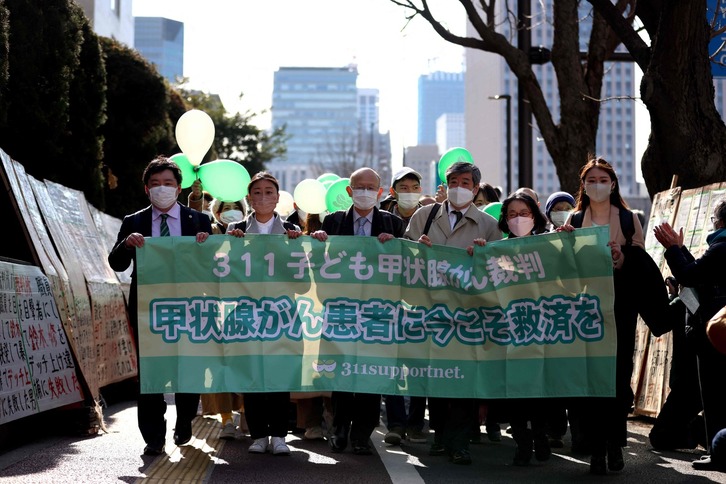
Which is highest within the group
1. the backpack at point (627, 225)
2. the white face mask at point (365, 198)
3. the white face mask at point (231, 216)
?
the white face mask at point (365, 198)

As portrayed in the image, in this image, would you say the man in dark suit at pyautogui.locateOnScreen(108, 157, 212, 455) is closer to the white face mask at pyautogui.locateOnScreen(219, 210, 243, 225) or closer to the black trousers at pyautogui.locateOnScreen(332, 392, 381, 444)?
→ the black trousers at pyautogui.locateOnScreen(332, 392, 381, 444)

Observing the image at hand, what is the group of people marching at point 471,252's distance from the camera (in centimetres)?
714

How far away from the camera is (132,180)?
67.1 ft

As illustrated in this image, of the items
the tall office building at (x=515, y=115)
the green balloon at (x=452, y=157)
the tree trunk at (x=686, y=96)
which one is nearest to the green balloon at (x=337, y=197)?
the green balloon at (x=452, y=157)

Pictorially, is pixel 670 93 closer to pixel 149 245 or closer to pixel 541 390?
pixel 541 390

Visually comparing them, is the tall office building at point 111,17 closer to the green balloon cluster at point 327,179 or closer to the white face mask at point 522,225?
the green balloon cluster at point 327,179

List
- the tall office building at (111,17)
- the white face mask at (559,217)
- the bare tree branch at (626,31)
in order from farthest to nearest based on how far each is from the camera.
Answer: the tall office building at (111,17) < the bare tree branch at (626,31) < the white face mask at (559,217)

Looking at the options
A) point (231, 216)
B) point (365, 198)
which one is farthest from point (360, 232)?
point (231, 216)

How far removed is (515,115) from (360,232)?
524 feet

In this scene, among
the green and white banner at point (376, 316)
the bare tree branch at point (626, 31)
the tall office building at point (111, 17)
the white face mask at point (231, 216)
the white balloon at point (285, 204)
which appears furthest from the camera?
the tall office building at point (111, 17)

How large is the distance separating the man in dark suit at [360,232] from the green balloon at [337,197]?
4016 millimetres

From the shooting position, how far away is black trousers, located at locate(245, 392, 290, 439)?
747cm

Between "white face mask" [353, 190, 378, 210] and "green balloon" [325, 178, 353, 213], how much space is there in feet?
13.4

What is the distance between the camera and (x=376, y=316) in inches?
296
